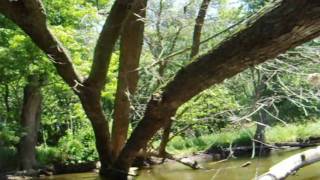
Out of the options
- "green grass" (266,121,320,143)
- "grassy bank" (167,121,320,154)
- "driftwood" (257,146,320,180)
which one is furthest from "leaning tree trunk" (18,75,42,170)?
"driftwood" (257,146,320,180)

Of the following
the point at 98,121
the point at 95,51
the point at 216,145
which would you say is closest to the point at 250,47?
the point at 95,51

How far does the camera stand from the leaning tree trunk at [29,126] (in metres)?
15.5

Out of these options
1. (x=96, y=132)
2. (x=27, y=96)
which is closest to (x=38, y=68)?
(x=27, y=96)

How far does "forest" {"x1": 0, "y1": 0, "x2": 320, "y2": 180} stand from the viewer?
12.4 ft

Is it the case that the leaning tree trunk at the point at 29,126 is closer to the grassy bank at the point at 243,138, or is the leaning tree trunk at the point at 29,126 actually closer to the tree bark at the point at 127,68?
the grassy bank at the point at 243,138

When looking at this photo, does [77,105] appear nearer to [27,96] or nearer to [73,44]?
A: [27,96]

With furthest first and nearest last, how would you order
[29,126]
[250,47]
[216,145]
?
[216,145]
[29,126]
[250,47]

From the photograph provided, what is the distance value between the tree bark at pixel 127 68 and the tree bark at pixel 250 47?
1.93 metres

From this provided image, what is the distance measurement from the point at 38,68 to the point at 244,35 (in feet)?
35.0

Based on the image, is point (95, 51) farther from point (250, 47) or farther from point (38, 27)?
point (250, 47)

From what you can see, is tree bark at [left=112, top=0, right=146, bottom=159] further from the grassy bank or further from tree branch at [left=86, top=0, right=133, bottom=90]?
the grassy bank

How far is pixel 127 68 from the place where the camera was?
23.6 feet

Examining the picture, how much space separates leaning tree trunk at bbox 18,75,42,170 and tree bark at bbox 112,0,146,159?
25.6 ft

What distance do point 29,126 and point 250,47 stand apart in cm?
1368
